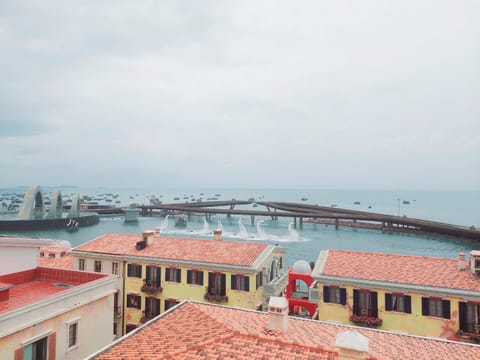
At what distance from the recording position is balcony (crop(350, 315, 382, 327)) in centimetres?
2467

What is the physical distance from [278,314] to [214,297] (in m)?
14.4

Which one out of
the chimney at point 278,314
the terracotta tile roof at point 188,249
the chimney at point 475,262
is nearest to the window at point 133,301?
the terracotta tile roof at point 188,249

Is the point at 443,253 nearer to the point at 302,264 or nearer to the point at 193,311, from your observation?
the point at 302,264

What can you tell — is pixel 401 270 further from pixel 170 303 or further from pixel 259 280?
pixel 170 303

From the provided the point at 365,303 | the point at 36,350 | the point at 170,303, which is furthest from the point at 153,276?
the point at 365,303

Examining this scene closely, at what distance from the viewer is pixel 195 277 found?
102ft

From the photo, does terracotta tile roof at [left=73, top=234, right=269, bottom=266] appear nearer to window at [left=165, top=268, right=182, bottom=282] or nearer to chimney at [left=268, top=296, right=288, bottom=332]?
window at [left=165, top=268, right=182, bottom=282]

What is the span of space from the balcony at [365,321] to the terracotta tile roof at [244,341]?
7615 mm

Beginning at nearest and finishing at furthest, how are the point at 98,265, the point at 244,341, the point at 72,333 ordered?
the point at 244,341
the point at 72,333
the point at 98,265

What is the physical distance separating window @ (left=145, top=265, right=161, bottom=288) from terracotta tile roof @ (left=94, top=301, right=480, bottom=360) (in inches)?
513

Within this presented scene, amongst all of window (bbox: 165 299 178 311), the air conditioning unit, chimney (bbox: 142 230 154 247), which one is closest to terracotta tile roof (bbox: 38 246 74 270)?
the air conditioning unit

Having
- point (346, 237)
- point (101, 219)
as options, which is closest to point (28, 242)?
point (346, 237)

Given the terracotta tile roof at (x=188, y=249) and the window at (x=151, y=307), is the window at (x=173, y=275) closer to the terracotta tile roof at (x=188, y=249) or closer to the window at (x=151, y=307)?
the terracotta tile roof at (x=188, y=249)

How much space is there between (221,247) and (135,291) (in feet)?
28.1
